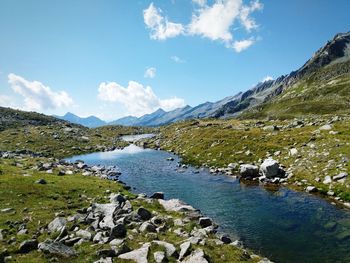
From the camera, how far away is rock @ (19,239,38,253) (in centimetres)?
1956

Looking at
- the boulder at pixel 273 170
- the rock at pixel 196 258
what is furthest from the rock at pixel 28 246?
the boulder at pixel 273 170

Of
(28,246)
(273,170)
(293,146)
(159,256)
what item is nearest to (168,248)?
(159,256)

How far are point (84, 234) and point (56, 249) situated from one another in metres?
2.79

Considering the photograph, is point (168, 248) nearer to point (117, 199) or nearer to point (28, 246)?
point (28, 246)

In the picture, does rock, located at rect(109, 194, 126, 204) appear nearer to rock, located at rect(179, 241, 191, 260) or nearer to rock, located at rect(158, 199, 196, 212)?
rock, located at rect(158, 199, 196, 212)

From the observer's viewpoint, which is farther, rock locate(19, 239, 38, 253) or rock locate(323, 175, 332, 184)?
rock locate(323, 175, 332, 184)

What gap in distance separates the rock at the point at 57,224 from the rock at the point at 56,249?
3.05 meters

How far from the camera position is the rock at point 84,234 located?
848 inches

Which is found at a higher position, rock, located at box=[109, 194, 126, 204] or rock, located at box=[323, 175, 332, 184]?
rock, located at box=[109, 194, 126, 204]

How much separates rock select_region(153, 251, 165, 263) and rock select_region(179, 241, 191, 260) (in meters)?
1.17

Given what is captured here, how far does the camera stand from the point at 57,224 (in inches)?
929

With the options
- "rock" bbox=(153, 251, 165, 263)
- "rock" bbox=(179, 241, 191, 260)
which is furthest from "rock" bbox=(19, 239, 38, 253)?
"rock" bbox=(179, 241, 191, 260)

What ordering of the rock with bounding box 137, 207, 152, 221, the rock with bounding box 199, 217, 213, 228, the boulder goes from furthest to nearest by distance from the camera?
the boulder → the rock with bounding box 199, 217, 213, 228 → the rock with bounding box 137, 207, 152, 221

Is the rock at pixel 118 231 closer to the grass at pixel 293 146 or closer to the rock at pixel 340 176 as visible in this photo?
the grass at pixel 293 146
